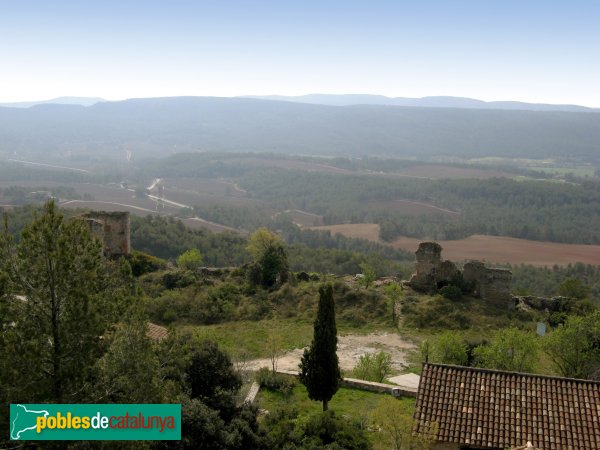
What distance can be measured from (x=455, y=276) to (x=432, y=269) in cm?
142

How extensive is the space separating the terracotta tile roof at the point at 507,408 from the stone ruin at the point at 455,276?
1915cm

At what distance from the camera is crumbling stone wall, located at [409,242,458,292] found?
33812 millimetres

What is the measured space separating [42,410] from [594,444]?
11484mm

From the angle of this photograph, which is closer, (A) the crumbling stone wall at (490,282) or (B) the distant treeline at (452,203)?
(A) the crumbling stone wall at (490,282)

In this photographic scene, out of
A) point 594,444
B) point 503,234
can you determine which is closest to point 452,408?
point 594,444

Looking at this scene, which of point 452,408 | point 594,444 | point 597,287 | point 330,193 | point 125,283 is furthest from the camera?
point 330,193

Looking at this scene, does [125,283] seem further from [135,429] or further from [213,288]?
[213,288]

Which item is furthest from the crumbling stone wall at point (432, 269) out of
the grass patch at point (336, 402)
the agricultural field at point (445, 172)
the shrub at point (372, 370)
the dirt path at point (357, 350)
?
the agricultural field at point (445, 172)

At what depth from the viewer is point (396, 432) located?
42.9 feet

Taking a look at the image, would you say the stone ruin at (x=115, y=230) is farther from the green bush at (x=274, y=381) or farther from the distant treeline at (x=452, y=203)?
the distant treeline at (x=452, y=203)

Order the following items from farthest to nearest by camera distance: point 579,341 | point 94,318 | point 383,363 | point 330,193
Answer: point 330,193 → point 383,363 → point 579,341 → point 94,318

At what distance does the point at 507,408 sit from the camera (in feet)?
43.5

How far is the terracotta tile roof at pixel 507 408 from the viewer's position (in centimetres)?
1260

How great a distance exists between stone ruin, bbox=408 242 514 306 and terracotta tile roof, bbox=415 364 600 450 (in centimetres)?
1915
